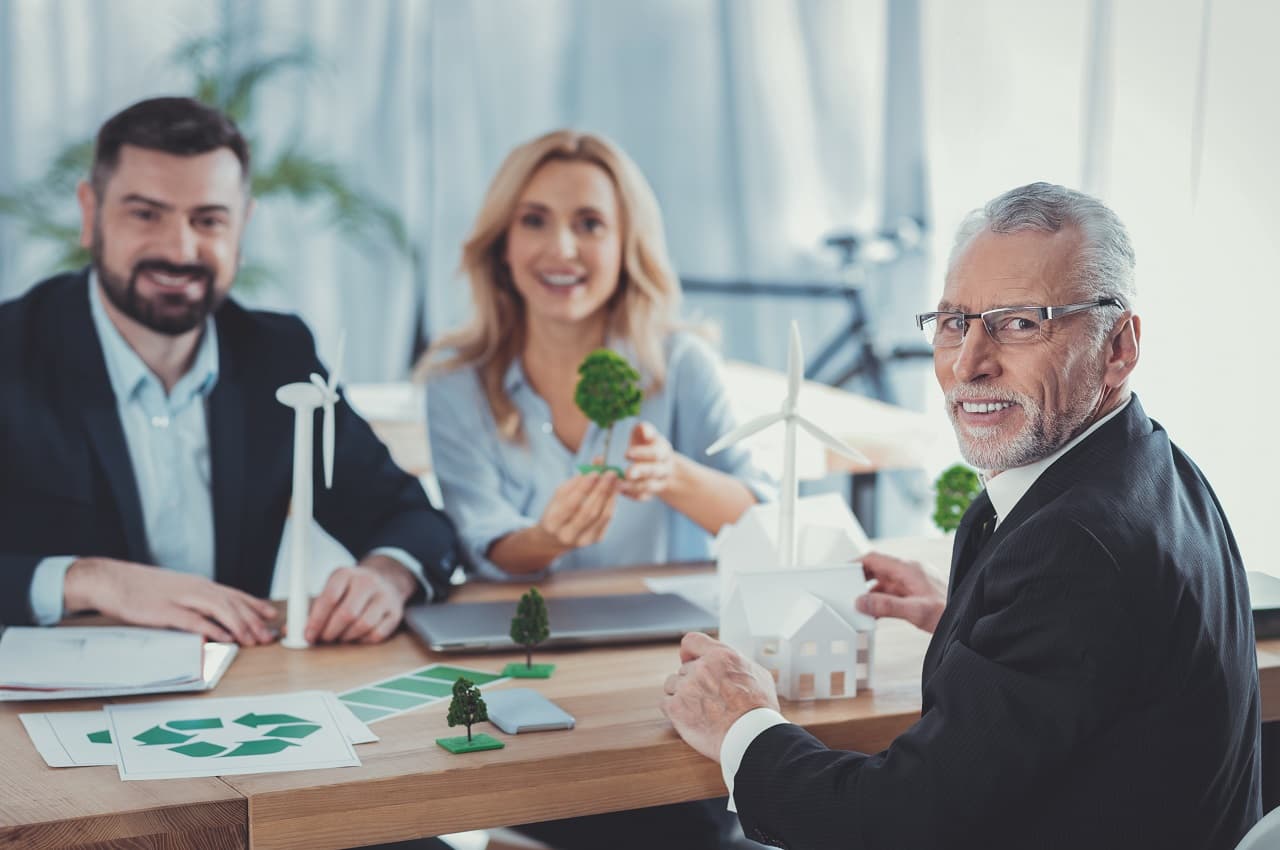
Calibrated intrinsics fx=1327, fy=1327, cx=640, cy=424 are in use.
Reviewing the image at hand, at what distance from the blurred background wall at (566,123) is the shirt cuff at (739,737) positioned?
253 centimetres

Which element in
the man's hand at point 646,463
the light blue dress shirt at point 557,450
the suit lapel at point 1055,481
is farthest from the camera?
the light blue dress shirt at point 557,450

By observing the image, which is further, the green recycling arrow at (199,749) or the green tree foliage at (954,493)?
the green tree foliage at (954,493)

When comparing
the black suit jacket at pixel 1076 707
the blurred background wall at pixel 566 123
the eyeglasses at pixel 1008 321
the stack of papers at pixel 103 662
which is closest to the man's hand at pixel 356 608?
the stack of papers at pixel 103 662

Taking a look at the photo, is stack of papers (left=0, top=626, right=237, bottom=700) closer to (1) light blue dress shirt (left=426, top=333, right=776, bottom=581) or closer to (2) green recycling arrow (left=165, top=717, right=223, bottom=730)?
(2) green recycling arrow (left=165, top=717, right=223, bottom=730)

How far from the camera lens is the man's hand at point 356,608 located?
197 cm

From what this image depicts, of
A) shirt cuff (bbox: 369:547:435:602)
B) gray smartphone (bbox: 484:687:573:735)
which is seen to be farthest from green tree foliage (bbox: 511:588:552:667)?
shirt cuff (bbox: 369:547:435:602)

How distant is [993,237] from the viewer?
1.44 meters

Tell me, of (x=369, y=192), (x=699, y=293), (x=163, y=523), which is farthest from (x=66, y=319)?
(x=699, y=293)

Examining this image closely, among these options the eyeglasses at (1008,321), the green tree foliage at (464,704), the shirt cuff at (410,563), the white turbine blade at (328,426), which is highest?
the eyeglasses at (1008,321)

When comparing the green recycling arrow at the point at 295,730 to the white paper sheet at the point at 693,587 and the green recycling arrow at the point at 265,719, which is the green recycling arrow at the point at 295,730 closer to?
the green recycling arrow at the point at 265,719

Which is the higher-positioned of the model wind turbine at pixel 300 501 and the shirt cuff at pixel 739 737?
the model wind turbine at pixel 300 501

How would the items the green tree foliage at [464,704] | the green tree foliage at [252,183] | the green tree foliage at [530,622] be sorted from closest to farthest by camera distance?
the green tree foliage at [464,704]
the green tree foliage at [530,622]
the green tree foliage at [252,183]

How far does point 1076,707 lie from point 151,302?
1.83m

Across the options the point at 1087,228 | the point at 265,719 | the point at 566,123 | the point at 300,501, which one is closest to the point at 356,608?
the point at 300,501
